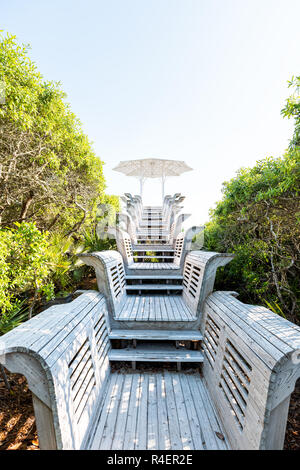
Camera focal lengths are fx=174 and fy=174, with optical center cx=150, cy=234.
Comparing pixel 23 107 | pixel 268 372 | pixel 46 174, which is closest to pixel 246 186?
pixel 268 372

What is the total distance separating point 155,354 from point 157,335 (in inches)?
9.1

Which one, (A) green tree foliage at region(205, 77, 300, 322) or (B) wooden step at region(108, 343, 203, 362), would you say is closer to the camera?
(B) wooden step at region(108, 343, 203, 362)

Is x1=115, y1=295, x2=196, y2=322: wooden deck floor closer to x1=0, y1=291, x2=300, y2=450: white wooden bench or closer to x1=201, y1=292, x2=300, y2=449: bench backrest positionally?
x1=0, y1=291, x2=300, y2=450: white wooden bench

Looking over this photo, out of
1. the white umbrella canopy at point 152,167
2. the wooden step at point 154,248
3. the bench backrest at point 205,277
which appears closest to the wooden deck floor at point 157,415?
the bench backrest at point 205,277

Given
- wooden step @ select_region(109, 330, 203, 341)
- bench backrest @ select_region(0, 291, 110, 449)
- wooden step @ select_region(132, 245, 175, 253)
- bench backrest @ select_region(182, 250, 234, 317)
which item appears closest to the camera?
bench backrest @ select_region(0, 291, 110, 449)

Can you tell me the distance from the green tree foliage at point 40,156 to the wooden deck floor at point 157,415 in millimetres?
4418

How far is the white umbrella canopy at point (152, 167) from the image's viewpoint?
10325mm

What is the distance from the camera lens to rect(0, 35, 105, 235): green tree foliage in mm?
3312

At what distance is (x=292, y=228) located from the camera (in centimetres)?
323

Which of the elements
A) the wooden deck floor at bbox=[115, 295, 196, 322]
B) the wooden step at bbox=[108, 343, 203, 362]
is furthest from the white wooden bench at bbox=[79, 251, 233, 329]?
the wooden step at bbox=[108, 343, 203, 362]

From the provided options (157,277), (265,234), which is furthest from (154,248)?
(265,234)

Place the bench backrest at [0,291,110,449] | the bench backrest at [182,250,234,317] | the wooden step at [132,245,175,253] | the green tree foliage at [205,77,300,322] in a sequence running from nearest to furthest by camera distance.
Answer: the bench backrest at [0,291,110,449], the bench backrest at [182,250,234,317], the green tree foliage at [205,77,300,322], the wooden step at [132,245,175,253]

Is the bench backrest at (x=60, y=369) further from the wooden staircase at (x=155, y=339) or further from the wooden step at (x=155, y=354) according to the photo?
the wooden staircase at (x=155, y=339)
